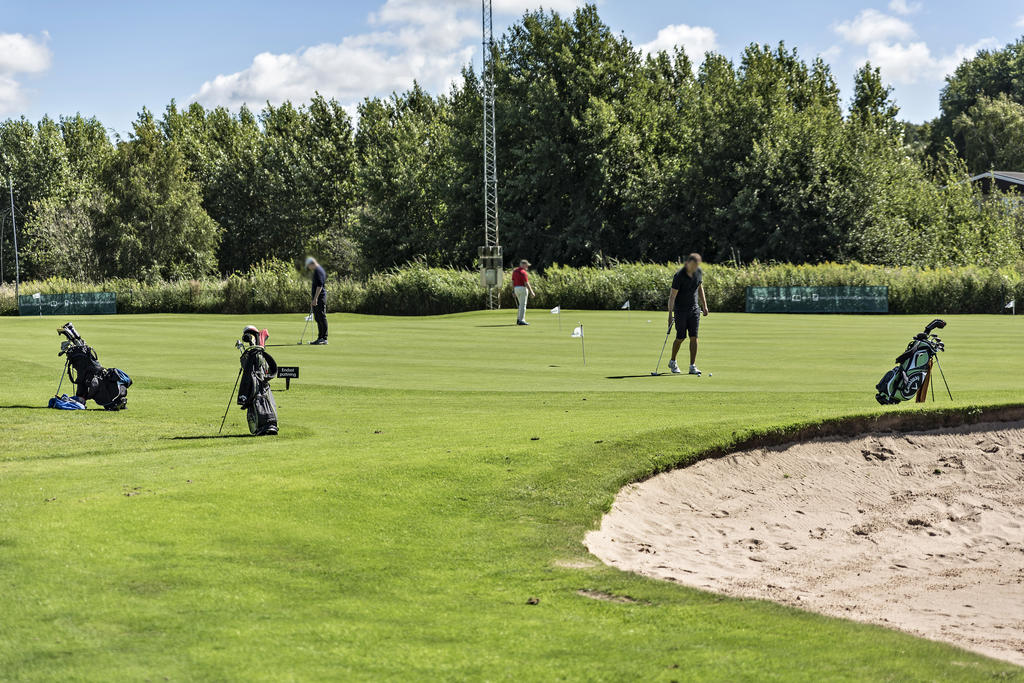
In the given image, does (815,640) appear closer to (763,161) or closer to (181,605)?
(181,605)

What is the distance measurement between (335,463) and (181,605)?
3.73 metres

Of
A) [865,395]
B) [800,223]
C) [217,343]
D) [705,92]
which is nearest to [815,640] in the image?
[865,395]

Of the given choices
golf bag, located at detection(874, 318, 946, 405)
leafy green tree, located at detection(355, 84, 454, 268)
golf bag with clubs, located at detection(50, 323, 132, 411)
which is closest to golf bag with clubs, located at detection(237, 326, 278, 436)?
golf bag with clubs, located at detection(50, 323, 132, 411)

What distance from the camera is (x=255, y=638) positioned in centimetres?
532

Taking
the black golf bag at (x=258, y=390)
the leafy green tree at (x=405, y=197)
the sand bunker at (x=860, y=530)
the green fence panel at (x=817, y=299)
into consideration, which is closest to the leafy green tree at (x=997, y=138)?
the leafy green tree at (x=405, y=197)

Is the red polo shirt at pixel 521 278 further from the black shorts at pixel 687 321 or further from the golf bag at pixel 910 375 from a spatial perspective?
the golf bag at pixel 910 375

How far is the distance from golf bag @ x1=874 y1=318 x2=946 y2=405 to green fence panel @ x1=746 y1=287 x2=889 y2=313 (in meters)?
34.8

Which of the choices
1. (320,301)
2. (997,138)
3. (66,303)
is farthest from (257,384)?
(997,138)

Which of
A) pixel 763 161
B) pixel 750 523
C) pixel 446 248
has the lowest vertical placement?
pixel 750 523

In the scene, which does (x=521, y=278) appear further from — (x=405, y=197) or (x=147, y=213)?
(x=147, y=213)

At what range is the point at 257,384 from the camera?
1159 centimetres

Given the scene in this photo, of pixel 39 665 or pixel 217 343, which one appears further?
pixel 217 343

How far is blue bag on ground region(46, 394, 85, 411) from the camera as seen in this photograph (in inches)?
565

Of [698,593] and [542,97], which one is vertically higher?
[542,97]
